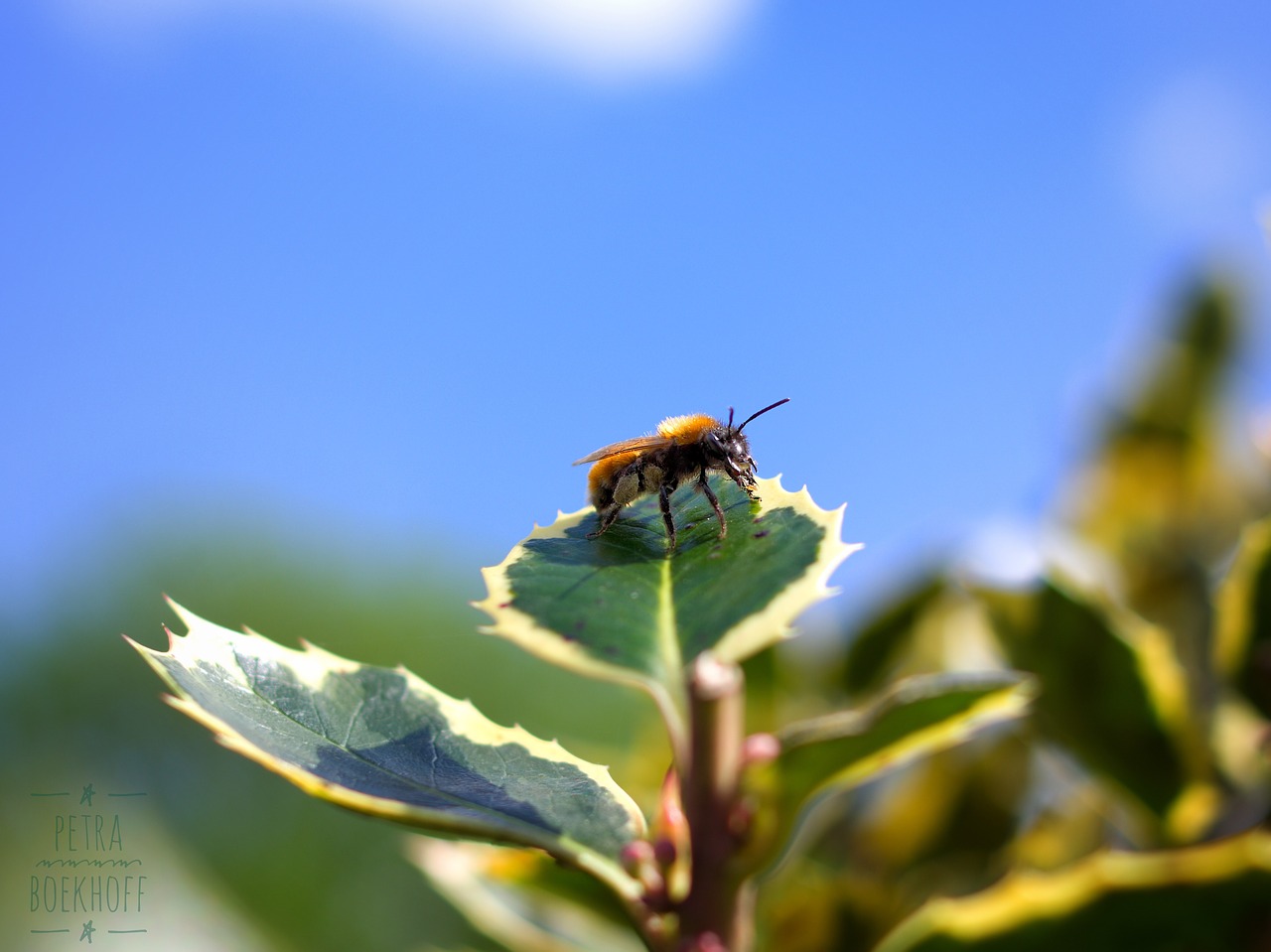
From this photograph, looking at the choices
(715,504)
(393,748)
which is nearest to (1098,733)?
(715,504)

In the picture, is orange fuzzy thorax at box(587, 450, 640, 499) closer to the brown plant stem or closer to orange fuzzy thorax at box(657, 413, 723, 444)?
orange fuzzy thorax at box(657, 413, 723, 444)

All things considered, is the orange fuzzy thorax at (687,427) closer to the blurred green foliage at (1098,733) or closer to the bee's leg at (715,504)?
the bee's leg at (715,504)

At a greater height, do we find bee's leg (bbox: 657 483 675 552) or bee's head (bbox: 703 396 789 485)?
bee's head (bbox: 703 396 789 485)

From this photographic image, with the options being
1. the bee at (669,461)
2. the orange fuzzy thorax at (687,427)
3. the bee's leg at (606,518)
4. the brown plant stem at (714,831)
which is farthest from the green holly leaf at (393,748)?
the orange fuzzy thorax at (687,427)

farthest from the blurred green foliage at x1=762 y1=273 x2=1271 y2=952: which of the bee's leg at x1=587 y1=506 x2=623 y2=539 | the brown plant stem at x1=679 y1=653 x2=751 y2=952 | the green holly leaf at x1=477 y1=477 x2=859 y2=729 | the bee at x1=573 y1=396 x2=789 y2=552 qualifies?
the bee's leg at x1=587 y1=506 x2=623 y2=539

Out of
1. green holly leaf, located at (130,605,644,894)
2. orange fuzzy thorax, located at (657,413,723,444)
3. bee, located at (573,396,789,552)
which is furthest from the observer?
orange fuzzy thorax, located at (657,413,723,444)

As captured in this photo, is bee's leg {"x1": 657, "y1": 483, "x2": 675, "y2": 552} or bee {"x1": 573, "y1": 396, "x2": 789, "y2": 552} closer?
bee's leg {"x1": 657, "y1": 483, "x2": 675, "y2": 552}

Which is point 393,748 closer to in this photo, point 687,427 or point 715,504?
point 715,504
